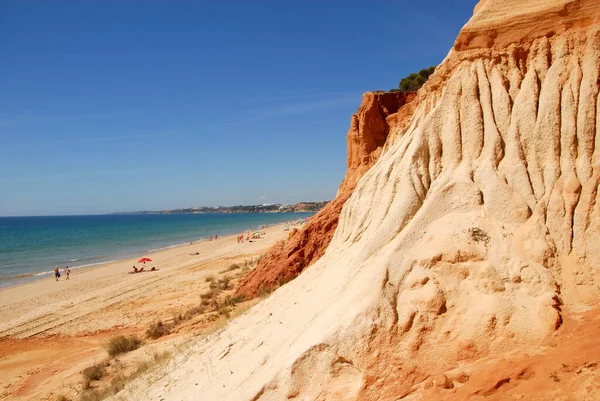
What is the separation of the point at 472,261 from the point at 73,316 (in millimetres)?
19887

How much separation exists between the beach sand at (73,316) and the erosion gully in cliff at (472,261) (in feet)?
18.7

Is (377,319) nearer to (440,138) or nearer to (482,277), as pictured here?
(482,277)

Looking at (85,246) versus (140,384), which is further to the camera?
(85,246)

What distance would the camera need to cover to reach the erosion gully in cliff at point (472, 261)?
5.12 m

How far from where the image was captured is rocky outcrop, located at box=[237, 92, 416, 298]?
1591 centimetres

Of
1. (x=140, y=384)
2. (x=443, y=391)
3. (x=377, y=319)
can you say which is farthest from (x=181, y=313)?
(x=443, y=391)

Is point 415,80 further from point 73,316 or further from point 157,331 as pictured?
point 73,316

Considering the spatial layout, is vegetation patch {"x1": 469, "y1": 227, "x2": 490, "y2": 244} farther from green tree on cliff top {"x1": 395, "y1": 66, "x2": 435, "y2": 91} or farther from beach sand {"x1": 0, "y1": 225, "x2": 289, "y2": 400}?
green tree on cliff top {"x1": 395, "y1": 66, "x2": 435, "y2": 91}

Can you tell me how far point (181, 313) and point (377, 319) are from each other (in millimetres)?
12584

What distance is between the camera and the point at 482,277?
5844 millimetres

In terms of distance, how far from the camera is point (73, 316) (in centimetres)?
1970

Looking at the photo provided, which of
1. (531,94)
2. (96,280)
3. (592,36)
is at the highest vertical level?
(592,36)

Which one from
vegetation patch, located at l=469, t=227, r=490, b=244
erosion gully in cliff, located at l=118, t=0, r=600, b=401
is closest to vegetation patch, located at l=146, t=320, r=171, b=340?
erosion gully in cliff, located at l=118, t=0, r=600, b=401

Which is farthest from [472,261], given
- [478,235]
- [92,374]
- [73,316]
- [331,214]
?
[73,316]
